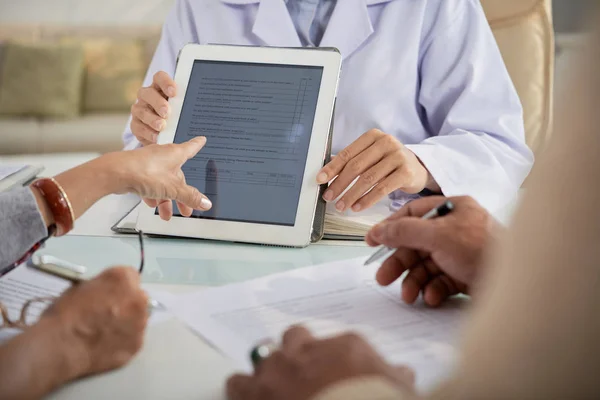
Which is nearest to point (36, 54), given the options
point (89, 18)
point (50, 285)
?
point (89, 18)

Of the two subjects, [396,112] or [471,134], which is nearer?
[471,134]

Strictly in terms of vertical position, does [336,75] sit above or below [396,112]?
above

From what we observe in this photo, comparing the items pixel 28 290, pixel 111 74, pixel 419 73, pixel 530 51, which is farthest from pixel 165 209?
pixel 111 74

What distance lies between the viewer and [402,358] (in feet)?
1.69

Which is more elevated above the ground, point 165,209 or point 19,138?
point 165,209

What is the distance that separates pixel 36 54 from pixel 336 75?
342 cm

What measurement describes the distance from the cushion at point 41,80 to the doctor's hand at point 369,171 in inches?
127

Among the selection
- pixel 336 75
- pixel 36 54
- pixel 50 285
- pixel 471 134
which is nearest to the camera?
pixel 50 285

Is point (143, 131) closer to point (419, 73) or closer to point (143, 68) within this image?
point (419, 73)

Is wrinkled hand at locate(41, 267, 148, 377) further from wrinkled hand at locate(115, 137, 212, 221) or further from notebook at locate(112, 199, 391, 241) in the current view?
notebook at locate(112, 199, 391, 241)

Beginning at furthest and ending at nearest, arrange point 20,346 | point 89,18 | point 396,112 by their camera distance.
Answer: point 89,18
point 396,112
point 20,346

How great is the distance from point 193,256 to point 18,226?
225 mm

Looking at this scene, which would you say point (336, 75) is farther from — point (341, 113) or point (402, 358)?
point (402, 358)

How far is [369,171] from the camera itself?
90 centimetres
